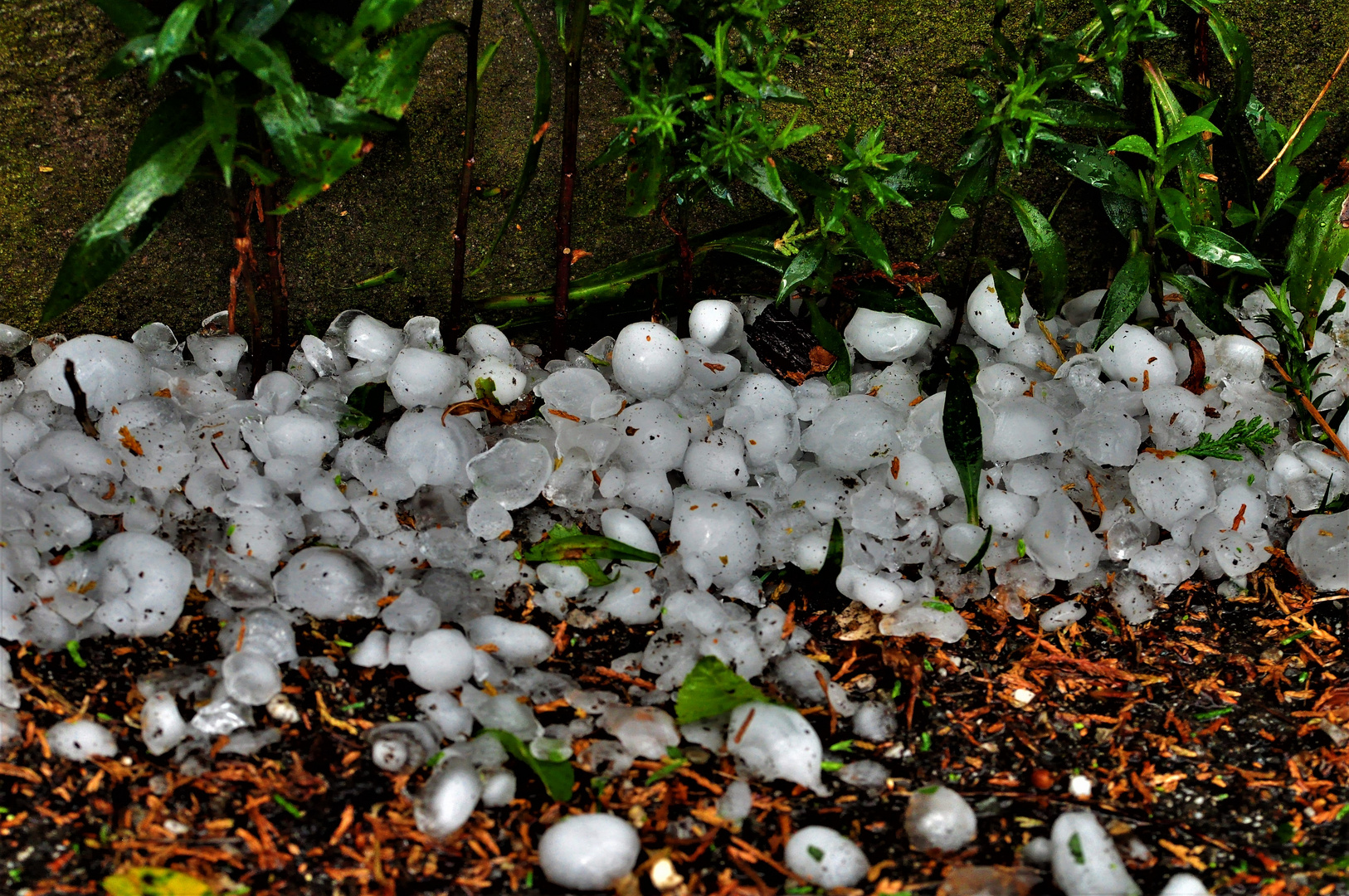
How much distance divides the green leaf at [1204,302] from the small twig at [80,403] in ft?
6.55

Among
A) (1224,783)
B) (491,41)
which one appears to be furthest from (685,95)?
(1224,783)

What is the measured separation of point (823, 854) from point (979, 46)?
5.21 ft

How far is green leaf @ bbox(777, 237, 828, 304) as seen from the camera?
6.17 feet

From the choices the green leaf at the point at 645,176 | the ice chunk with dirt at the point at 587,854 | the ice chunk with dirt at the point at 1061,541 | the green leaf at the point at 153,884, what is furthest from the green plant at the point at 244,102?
the ice chunk with dirt at the point at 1061,541

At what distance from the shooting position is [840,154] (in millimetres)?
2117

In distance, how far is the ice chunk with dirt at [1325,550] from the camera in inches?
71.2

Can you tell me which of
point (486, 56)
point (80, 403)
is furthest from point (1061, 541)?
point (80, 403)

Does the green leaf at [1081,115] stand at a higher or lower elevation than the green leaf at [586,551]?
higher

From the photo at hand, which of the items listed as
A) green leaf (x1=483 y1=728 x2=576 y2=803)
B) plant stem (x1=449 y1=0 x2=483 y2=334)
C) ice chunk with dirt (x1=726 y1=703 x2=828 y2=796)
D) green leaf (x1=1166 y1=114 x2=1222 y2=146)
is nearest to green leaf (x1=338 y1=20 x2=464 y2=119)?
plant stem (x1=449 y1=0 x2=483 y2=334)

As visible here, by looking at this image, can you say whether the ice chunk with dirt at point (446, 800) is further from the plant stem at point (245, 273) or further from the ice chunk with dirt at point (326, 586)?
the plant stem at point (245, 273)

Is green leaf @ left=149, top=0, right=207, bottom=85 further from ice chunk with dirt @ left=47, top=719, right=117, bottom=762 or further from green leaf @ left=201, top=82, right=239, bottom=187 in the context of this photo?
ice chunk with dirt @ left=47, top=719, right=117, bottom=762

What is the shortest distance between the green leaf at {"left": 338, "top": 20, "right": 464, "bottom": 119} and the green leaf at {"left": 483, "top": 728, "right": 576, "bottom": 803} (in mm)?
969

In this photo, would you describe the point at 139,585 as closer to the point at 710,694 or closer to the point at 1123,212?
the point at 710,694

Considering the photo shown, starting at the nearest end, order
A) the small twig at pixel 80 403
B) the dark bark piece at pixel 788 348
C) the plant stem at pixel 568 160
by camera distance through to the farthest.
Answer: the small twig at pixel 80 403, the plant stem at pixel 568 160, the dark bark piece at pixel 788 348
